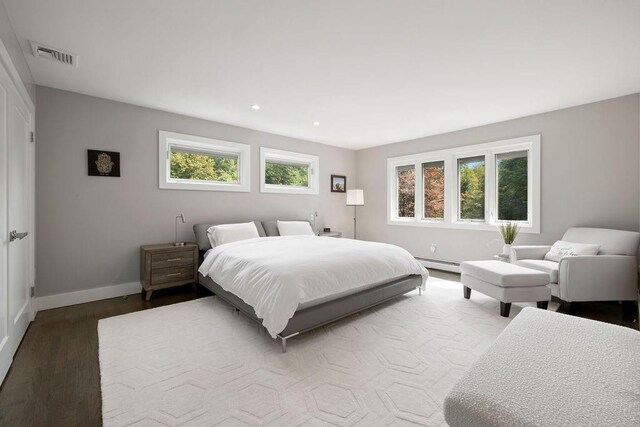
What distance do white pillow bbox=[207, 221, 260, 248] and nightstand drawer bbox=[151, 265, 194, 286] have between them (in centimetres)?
46

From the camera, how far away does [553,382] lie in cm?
103

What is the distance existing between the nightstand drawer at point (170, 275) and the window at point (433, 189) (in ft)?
13.7

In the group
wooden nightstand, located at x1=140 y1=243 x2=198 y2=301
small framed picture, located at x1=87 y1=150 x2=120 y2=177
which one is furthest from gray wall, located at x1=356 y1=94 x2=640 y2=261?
small framed picture, located at x1=87 y1=150 x2=120 y2=177

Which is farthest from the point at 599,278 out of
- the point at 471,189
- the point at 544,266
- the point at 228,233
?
the point at 228,233

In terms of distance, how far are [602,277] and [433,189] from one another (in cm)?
279

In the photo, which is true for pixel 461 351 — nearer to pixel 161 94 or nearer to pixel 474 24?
pixel 474 24

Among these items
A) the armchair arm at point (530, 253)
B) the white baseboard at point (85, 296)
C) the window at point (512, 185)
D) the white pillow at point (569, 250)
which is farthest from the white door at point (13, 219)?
the window at point (512, 185)

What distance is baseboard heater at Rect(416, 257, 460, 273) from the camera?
16.4 ft

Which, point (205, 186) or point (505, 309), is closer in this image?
point (505, 309)

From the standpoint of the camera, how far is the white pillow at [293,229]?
4.83 metres

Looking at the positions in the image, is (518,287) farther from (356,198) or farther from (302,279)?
(356,198)

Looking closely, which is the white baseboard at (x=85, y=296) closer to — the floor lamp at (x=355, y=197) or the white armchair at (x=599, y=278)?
the floor lamp at (x=355, y=197)

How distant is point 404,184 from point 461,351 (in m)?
4.00

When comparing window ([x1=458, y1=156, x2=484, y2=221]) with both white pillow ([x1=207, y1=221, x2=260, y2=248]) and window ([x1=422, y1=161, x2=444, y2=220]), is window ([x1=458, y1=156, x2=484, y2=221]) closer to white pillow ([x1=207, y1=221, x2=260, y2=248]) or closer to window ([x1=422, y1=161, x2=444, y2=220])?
window ([x1=422, y1=161, x2=444, y2=220])
